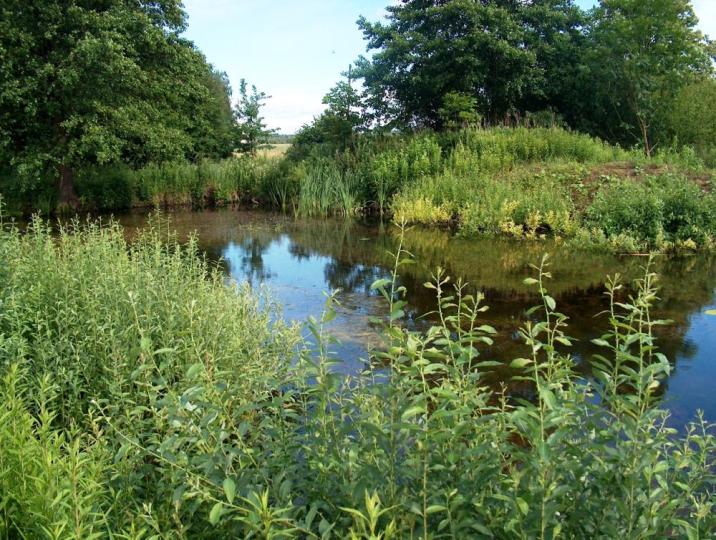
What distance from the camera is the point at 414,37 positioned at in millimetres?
25141

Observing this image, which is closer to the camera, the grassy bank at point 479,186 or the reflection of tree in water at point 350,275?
the reflection of tree in water at point 350,275

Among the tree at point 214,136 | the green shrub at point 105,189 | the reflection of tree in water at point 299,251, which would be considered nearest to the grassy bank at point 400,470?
the reflection of tree in water at point 299,251

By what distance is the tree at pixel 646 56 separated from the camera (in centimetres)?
2239

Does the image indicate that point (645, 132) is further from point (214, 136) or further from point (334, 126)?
point (214, 136)

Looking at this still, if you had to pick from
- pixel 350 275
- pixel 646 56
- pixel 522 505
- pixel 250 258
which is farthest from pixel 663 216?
pixel 646 56

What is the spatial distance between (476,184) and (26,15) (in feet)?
44.2

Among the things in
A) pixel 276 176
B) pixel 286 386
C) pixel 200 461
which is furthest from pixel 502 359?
pixel 276 176

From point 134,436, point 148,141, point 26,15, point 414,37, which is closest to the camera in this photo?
point 134,436

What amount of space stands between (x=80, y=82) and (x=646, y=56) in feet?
65.4

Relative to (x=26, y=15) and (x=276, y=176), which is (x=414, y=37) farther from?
(x=26, y=15)

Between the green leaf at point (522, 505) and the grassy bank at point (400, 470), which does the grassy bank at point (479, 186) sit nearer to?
the grassy bank at point (400, 470)

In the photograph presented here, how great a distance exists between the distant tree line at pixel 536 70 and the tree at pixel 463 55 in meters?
0.05

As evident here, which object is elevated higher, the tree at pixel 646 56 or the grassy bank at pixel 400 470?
the tree at pixel 646 56

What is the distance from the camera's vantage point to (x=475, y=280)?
9242mm
